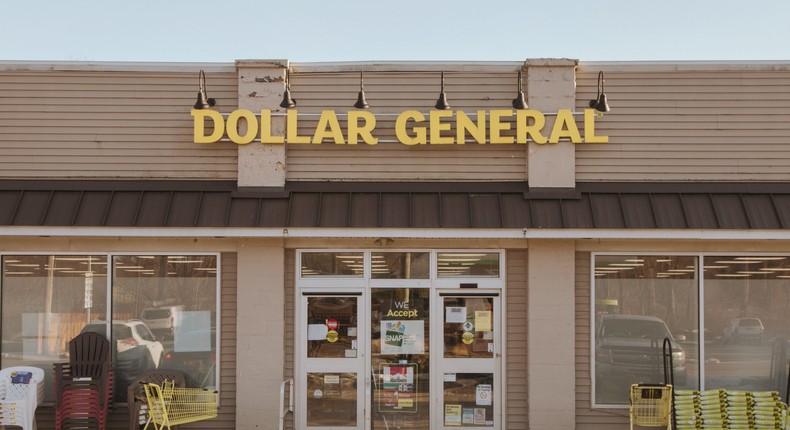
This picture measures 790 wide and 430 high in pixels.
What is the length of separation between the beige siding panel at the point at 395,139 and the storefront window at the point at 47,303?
126 inches

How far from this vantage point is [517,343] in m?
11.8

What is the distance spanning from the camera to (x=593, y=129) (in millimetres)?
11797

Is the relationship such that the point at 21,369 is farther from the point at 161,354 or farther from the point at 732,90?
the point at 732,90

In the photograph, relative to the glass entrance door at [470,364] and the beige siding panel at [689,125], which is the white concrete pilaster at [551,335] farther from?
the beige siding panel at [689,125]

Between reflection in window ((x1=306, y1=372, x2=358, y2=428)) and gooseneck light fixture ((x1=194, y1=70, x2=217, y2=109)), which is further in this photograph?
reflection in window ((x1=306, y1=372, x2=358, y2=428))

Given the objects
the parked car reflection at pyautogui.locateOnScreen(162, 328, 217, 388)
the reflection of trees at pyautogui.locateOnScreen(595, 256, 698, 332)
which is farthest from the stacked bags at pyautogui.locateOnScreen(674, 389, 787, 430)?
the parked car reflection at pyautogui.locateOnScreen(162, 328, 217, 388)

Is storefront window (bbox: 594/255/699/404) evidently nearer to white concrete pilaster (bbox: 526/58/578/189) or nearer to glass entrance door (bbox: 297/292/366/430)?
white concrete pilaster (bbox: 526/58/578/189)

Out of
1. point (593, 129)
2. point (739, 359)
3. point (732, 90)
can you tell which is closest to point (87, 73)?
point (593, 129)

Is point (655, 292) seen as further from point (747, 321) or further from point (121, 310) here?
point (121, 310)

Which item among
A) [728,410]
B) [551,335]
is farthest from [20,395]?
[728,410]

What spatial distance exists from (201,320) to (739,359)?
24.4ft

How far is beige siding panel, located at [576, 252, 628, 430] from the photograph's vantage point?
11.6 meters

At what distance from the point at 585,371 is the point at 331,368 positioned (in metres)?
3.47

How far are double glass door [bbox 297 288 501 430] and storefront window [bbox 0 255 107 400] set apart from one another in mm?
2943
